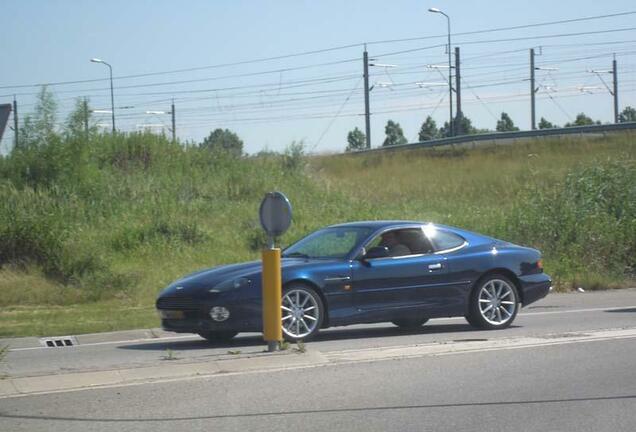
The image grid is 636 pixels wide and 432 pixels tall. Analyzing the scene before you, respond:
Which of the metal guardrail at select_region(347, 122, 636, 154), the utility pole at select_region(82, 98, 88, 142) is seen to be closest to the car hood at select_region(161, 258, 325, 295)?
the utility pole at select_region(82, 98, 88, 142)

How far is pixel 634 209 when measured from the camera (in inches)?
972

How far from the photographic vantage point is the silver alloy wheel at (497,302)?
13.1m

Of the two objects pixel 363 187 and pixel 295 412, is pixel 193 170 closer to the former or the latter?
pixel 363 187

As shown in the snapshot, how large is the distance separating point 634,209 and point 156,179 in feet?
49.7

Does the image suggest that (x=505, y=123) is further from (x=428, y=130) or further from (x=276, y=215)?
(x=276, y=215)

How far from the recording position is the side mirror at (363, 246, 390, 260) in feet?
41.3

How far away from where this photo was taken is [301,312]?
11938mm

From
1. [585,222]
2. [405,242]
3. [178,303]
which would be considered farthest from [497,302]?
[585,222]

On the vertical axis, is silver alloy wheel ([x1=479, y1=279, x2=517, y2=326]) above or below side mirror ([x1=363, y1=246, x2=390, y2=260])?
below

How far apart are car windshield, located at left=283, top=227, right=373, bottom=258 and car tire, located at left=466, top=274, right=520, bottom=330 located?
5.41ft

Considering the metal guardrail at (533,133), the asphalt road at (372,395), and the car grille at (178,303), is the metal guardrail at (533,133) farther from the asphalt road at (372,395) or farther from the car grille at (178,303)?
the car grille at (178,303)

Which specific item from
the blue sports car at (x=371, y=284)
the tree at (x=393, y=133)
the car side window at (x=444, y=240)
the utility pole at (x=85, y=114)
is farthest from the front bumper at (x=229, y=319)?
the tree at (x=393, y=133)

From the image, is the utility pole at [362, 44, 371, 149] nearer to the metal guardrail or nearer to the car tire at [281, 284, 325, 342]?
the metal guardrail

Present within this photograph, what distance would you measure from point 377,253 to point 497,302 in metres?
1.81
